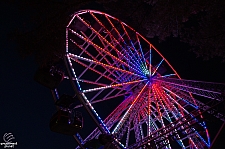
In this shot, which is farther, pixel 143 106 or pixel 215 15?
pixel 143 106

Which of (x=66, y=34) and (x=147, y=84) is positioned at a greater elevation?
(x=66, y=34)

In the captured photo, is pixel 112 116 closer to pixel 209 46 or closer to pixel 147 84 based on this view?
pixel 147 84

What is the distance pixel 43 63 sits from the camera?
7246mm

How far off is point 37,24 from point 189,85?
5995 mm

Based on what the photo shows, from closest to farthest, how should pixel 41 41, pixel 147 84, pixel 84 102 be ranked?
pixel 41 41 → pixel 84 102 → pixel 147 84

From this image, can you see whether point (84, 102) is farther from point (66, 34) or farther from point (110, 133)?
point (66, 34)

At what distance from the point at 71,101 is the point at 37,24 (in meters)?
3.18

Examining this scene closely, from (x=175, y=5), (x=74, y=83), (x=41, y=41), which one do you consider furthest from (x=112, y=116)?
(x=175, y=5)

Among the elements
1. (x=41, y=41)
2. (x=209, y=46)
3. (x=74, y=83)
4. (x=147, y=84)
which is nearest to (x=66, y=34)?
(x=41, y=41)

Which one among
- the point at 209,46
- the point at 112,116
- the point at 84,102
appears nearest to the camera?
the point at 84,102

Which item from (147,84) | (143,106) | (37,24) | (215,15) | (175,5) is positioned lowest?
(143,106)

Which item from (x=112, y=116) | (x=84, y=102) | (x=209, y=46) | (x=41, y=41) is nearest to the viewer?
(x=41, y=41)

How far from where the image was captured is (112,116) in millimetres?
9445

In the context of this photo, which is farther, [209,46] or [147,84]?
[147,84]
